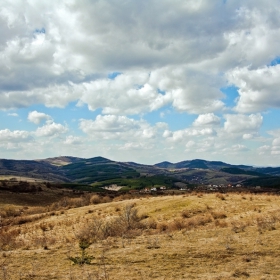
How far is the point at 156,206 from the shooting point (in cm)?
3756

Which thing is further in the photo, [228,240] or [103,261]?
[228,240]

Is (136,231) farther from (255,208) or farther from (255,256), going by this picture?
(255,208)

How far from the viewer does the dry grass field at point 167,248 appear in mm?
13375

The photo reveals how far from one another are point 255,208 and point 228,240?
534 inches

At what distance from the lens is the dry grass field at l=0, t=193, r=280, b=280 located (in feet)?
43.9

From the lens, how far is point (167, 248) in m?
17.9

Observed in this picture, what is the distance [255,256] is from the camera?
1537 centimetres

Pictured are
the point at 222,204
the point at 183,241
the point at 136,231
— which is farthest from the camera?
the point at 222,204

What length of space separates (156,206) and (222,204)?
8077mm

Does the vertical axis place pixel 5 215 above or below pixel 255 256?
below

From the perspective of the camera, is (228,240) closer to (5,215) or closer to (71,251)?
(71,251)

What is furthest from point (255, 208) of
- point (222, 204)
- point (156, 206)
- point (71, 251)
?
point (71, 251)

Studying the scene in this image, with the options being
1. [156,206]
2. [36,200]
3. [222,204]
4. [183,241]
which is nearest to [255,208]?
[222,204]

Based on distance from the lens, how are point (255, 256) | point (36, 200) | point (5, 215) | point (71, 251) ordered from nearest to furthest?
1. point (255, 256)
2. point (71, 251)
3. point (5, 215)
4. point (36, 200)
